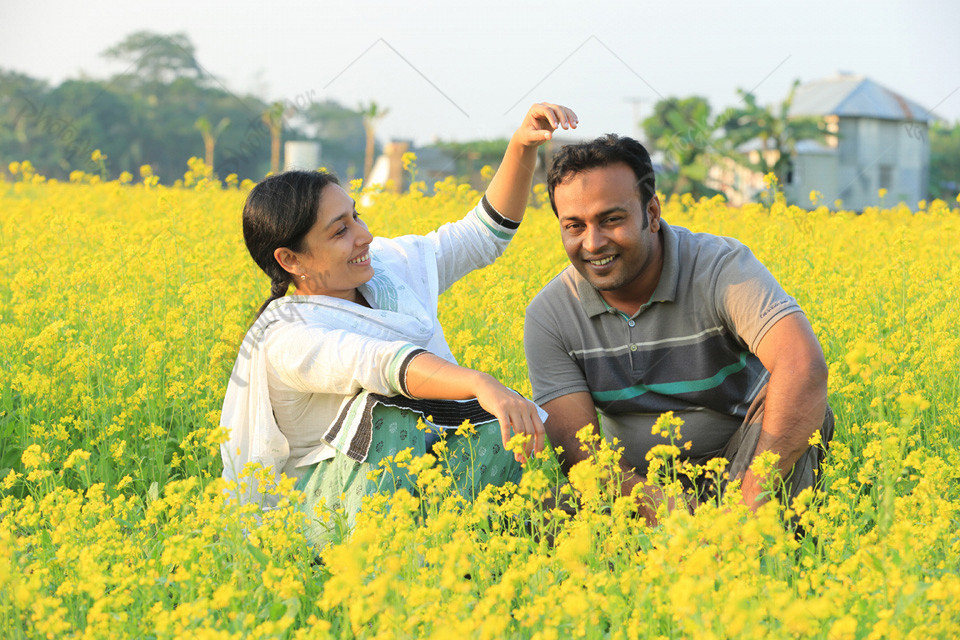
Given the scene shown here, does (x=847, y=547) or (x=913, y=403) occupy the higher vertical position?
(x=913, y=403)

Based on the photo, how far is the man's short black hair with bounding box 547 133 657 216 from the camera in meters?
2.66

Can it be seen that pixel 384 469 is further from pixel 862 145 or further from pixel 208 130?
pixel 208 130

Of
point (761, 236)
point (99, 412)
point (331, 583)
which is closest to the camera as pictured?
point (331, 583)

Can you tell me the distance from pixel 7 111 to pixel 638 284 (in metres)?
14.1

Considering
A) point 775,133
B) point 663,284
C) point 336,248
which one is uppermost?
point 775,133

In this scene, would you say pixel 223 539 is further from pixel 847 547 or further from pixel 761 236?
pixel 761 236

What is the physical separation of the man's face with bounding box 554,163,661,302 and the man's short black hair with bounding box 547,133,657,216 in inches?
0.9

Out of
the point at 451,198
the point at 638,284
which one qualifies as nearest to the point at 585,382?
the point at 638,284

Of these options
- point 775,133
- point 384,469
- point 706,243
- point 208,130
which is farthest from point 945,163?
point 384,469

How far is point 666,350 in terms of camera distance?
279 cm

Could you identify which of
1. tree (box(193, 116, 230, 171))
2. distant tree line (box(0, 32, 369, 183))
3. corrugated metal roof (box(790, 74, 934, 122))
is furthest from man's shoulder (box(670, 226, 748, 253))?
tree (box(193, 116, 230, 171))

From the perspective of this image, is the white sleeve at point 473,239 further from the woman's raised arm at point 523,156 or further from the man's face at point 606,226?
the man's face at point 606,226

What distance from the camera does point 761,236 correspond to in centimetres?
534

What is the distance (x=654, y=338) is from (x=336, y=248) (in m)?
1.00
